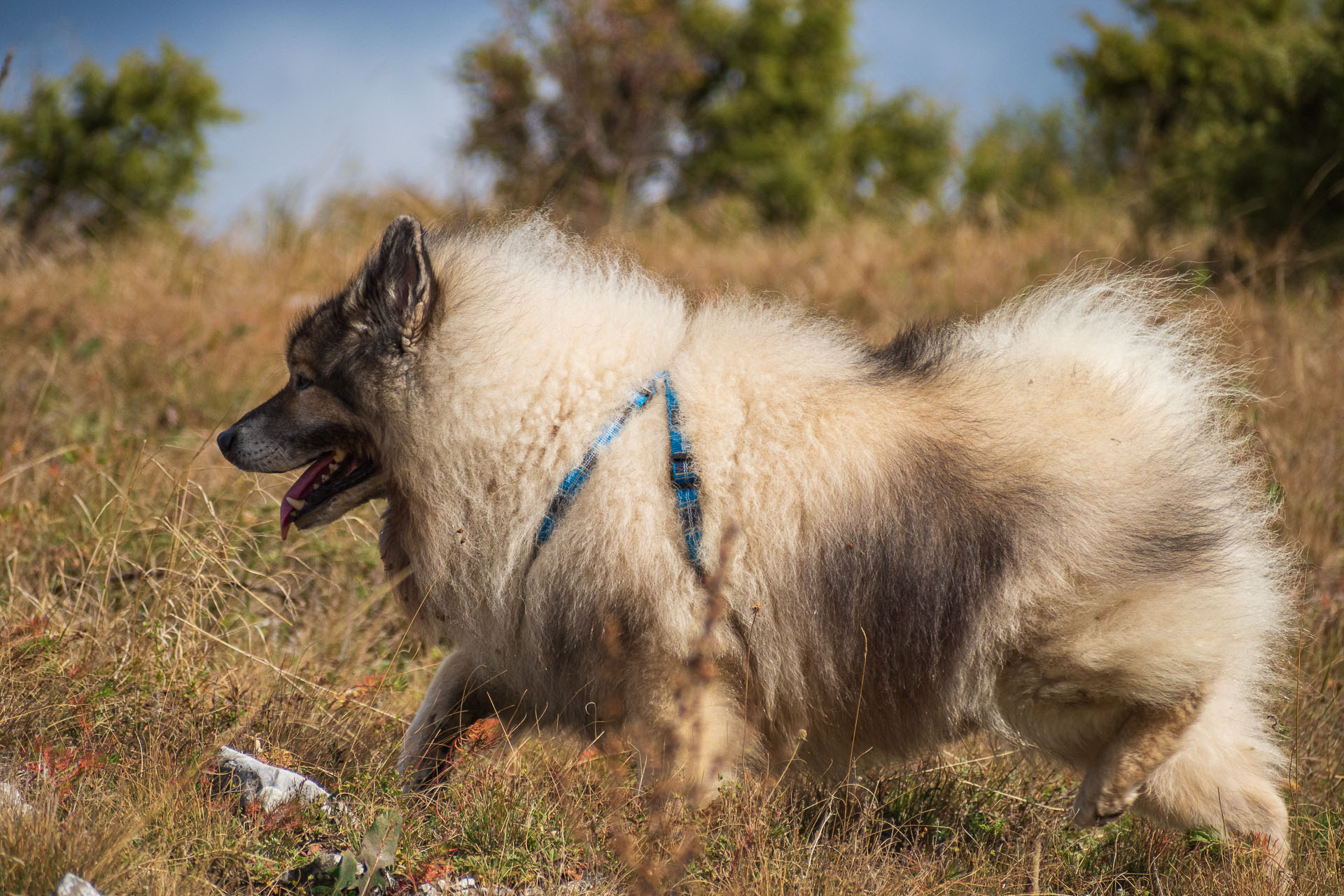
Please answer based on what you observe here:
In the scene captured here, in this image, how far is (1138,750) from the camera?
115 inches

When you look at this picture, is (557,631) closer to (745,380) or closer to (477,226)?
(745,380)

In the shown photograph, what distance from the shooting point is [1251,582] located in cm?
299

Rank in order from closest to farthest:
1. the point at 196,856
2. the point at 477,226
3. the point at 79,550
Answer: the point at 196,856
the point at 477,226
the point at 79,550

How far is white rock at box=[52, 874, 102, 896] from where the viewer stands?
2.16 metres

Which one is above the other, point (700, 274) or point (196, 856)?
point (700, 274)

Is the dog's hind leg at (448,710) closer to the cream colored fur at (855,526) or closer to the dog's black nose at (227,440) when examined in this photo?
the cream colored fur at (855,526)

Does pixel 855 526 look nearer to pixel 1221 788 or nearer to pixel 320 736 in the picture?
pixel 1221 788

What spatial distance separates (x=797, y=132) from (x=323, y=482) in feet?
52.0

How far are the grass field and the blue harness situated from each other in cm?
68

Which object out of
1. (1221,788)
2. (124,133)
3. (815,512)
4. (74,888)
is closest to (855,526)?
(815,512)

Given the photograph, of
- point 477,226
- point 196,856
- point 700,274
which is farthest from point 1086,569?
point 700,274

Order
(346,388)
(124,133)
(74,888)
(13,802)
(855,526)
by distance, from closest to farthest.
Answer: (74,888) < (13,802) < (855,526) < (346,388) < (124,133)

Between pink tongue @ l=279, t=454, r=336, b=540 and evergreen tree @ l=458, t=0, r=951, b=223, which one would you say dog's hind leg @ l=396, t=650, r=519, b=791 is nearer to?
pink tongue @ l=279, t=454, r=336, b=540

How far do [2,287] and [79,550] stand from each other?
4.92 meters
